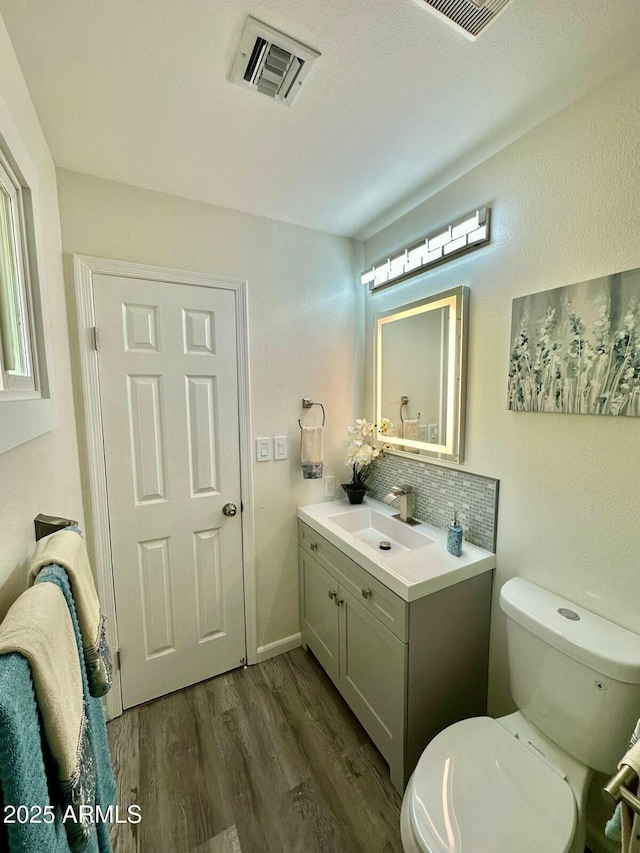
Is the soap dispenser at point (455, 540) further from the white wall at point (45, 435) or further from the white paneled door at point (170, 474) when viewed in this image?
the white wall at point (45, 435)

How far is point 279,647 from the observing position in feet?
6.62

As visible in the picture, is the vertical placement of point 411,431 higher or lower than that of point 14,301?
lower

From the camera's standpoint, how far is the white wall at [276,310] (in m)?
1.54

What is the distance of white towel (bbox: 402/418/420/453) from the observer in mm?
1766

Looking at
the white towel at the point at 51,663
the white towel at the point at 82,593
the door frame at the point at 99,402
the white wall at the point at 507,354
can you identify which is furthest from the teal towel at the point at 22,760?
the white wall at the point at 507,354

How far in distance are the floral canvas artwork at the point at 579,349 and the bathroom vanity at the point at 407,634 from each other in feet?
2.29

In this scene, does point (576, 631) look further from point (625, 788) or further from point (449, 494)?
point (449, 494)

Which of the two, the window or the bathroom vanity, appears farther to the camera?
the bathroom vanity

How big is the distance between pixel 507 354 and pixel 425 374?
0.41 m

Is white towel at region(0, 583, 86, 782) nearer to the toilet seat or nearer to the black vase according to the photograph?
the toilet seat

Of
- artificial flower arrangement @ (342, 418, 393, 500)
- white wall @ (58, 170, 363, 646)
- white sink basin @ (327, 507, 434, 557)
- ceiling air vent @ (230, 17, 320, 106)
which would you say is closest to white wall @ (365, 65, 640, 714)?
white sink basin @ (327, 507, 434, 557)

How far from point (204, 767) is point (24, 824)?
1365 mm

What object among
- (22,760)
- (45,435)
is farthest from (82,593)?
(45,435)

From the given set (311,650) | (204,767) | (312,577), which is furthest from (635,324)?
(204,767)
